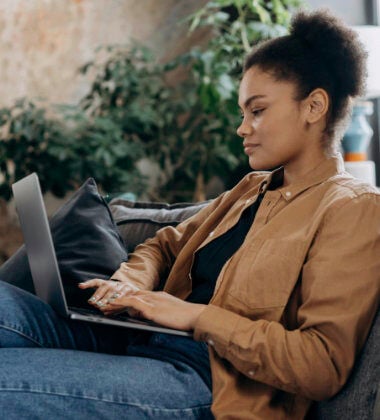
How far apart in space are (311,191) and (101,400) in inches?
20.7

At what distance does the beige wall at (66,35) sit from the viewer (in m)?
3.97

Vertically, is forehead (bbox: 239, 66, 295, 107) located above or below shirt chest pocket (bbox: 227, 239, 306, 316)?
above

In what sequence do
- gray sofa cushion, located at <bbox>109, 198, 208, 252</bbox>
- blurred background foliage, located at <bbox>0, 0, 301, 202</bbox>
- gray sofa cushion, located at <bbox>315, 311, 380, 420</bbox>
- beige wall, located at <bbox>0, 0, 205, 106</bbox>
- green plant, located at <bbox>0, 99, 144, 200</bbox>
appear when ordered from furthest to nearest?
beige wall, located at <bbox>0, 0, 205, 106</bbox> < green plant, located at <bbox>0, 99, 144, 200</bbox> < blurred background foliage, located at <bbox>0, 0, 301, 202</bbox> < gray sofa cushion, located at <bbox>109, 198, 208, 252</bbox> < gray sofa cushion, located at <bbox>315, 311, 380, 420</bbox>

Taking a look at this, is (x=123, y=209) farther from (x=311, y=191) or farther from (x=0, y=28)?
(x=0, y=28)

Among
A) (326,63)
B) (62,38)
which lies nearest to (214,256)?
(326,63)

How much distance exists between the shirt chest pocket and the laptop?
12 cm

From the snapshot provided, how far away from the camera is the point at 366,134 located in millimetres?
3115

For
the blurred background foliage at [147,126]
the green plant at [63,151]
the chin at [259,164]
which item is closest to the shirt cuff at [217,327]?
the chin at [259,164]

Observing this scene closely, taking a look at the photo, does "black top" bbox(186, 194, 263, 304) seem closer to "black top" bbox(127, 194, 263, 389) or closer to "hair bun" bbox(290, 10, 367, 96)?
"black top" bbox(127, 194, 263, 389)

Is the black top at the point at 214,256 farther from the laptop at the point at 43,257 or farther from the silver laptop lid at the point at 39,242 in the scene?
the silver laptop lid at the point at 39,242

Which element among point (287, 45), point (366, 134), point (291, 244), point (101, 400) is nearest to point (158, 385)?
point (101, 400)

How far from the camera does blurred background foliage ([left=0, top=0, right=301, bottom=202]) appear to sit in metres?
3.35

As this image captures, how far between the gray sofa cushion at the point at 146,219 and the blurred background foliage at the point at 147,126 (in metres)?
1.50

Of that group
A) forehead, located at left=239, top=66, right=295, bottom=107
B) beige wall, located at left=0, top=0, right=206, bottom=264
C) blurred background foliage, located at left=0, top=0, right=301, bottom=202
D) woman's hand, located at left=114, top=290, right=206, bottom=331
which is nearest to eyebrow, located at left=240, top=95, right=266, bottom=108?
forehead, located at left=239, top=66, right=295, bottom=107
